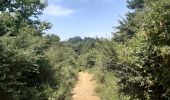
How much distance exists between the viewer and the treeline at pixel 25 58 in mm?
15955

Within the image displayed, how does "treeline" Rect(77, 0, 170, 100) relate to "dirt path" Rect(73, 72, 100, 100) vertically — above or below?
above

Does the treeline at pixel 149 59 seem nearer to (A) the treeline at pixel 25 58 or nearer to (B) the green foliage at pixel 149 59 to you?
(B) the green foliage at pixel 149 59

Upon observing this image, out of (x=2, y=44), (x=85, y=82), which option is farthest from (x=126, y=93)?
(x=85, y=82)

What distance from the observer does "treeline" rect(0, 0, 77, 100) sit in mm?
15955

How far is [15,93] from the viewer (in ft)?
55.1

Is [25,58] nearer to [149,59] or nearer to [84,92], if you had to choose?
[149,59]

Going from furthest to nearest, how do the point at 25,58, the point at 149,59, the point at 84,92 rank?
the point at 84,92 < the point at 25,58 < the point at 149,59

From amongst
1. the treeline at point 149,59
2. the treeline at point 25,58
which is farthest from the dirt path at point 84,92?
the treeline at point 149,59

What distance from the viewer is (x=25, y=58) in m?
16.6

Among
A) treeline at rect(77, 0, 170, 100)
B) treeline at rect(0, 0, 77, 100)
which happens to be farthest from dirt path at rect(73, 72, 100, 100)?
treeline at rect(77, 0, 170, 100)

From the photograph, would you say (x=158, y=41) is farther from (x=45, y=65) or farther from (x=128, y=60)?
(x=45, y=65)

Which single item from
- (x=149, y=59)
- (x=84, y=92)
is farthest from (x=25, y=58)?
(x=84, y=92)

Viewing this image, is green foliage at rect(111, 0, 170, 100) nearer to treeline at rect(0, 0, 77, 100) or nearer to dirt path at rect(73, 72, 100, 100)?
treeline at rect(0, 0, 77, 100)

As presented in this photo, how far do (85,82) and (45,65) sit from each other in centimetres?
1669
